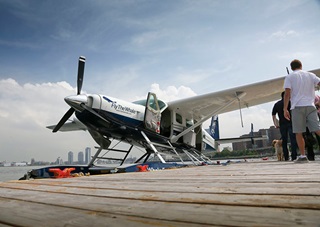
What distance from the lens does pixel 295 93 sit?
459cm

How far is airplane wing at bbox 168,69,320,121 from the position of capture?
883cm

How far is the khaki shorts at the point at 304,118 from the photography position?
446 cm

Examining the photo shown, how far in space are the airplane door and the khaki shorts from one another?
472 centimetres

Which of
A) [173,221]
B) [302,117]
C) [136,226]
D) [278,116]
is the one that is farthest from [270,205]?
[278,116]

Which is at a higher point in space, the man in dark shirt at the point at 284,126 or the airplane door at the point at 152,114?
the airplane door at the point at 152,114

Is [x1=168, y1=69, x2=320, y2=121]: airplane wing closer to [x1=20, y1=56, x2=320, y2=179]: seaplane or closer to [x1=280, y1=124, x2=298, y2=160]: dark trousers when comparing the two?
[x1=20, y1=56, x2=320, y2=179]: seaplane

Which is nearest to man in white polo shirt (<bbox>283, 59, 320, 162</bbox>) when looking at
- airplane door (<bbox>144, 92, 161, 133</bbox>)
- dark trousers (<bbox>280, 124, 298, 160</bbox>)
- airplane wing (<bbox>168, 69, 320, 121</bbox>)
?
→ dark trousers (<bbox>280, 124, 298, 160</bbox>)

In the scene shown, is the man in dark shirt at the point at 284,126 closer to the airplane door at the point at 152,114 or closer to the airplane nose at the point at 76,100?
the airplane door at the point at 152,114

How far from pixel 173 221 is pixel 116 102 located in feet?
→ 23.4

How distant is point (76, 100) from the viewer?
7055 mm

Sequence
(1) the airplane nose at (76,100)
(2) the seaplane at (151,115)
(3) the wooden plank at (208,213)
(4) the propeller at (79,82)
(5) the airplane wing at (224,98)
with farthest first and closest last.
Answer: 1. (5) the airplane wing at (224,98)
2. (4) the propeller at (79,82)
3. (2) the seaplane at (151,115)
4. (1) the airplane nose at (76,100)
5. (3) the wooden plank at (208,213)

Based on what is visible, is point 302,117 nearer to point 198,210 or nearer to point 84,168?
point 198,210

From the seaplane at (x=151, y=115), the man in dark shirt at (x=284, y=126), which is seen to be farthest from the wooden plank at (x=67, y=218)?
the man in dark shirt at (x=284, y=126)

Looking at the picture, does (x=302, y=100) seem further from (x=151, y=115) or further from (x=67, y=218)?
(x=151, y=115)
